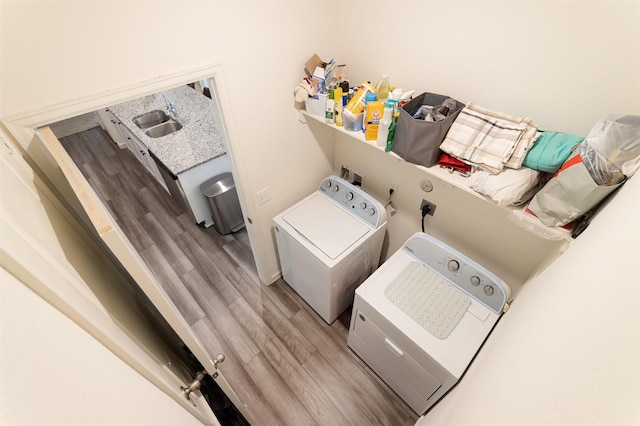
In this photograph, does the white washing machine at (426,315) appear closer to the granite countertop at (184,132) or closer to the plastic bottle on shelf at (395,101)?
the plastic bottle on shelf at (395,101)

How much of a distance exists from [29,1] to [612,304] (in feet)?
5.00

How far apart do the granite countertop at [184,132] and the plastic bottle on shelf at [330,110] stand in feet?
3.66

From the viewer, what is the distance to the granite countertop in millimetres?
2480

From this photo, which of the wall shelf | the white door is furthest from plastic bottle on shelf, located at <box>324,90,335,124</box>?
the white door

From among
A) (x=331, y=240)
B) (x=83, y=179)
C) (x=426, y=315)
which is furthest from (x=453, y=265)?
(x=83, y=179)

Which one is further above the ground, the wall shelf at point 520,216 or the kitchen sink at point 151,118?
the wall shelf at point 520,216

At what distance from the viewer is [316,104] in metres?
1.58

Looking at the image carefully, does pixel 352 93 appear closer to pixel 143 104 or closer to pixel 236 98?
pixel 236 98

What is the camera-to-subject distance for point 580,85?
3.28 ft

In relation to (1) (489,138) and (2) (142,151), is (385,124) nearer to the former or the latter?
(1) (489,138)

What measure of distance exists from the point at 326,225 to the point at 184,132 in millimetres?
1816

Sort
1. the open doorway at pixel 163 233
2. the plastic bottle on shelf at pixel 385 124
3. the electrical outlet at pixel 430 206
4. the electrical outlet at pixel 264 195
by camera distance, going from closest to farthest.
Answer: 1. the plastic bottle on shelf at pixel 385 124
2. the electrical outlet at pixel 430 206
3. the electrical outlet at pixel 264 195
4. the open doorway at pixel 163 233

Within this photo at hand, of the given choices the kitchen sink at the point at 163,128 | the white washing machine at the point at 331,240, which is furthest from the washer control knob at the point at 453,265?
the kitchen sink at the point at 163,128

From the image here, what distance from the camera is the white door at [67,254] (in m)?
0.45
